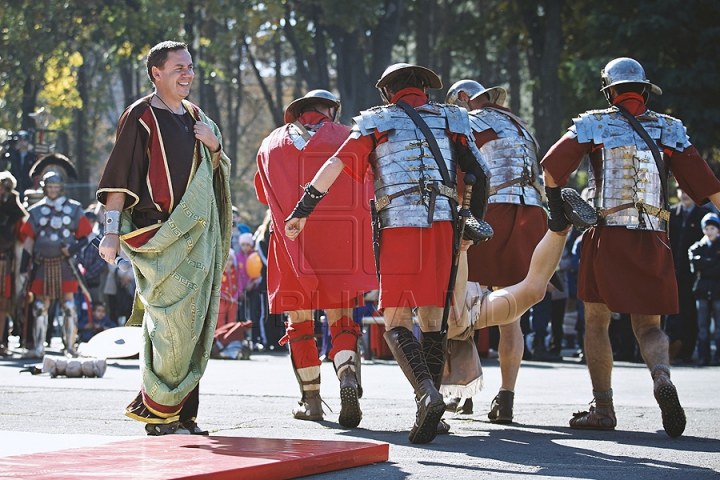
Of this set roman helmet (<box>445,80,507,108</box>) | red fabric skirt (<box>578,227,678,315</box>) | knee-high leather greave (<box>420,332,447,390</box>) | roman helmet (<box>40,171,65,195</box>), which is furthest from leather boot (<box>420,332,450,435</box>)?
roman helmet (<box>40,171,65,195</box>)

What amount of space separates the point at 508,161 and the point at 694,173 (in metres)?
1.34

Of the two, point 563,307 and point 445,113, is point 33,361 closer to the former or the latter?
point 563,307

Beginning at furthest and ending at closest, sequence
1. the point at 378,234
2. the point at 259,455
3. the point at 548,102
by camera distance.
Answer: the point at 548,102, the point at 378,234, the point at 259,455

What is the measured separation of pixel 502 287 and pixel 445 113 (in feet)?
5.40

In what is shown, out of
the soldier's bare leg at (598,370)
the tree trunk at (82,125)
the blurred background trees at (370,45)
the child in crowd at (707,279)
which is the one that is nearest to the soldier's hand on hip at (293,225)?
the soldier's bare leg at (598,370)

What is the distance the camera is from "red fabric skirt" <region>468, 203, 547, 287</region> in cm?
781

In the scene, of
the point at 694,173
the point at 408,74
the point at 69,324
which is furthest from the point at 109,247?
the point at 69,324

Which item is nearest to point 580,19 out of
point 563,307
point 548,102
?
point 548,102

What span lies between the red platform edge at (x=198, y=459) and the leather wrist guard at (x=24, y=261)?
874 centimetres

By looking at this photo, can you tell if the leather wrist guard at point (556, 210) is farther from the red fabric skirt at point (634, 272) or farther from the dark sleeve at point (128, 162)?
the dark sleeve at point (128, 162)

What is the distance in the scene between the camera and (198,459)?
469 centimetres

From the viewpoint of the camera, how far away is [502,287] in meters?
7.84

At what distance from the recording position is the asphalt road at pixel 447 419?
5172mm

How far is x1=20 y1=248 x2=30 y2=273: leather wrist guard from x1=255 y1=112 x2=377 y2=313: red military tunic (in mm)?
6740
